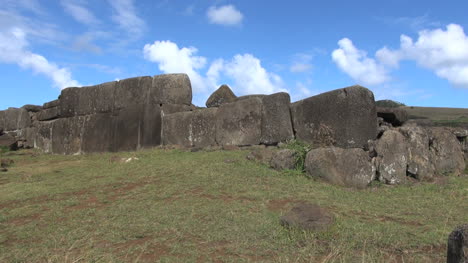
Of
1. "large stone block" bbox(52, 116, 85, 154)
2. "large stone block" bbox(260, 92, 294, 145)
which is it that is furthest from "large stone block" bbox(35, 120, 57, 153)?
"large stone block" bbox(260, 92, 294, 145)

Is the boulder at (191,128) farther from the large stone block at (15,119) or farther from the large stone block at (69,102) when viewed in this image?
the large stone block at (15,119)

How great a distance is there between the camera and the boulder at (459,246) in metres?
1.90

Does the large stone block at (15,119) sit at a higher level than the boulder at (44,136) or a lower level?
higher

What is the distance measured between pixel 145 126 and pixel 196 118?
1874 millimetres

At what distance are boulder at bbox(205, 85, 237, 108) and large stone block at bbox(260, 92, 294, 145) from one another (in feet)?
5.46

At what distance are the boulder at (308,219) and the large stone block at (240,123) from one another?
4.82 m

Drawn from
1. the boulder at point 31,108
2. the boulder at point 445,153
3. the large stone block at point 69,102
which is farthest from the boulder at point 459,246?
the boulder at point 31,108

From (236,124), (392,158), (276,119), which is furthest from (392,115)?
(236,124)

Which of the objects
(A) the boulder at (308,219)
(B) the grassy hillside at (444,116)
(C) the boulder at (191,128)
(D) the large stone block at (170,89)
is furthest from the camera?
(B) the grassy hillside at (444,116)

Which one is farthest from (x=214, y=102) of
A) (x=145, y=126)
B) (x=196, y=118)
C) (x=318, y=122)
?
(x=318, y=122)

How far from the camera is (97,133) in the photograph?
1215cm

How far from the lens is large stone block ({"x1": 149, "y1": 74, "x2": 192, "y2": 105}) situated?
34.6ft

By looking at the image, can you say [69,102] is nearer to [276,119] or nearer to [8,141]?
[8,141]

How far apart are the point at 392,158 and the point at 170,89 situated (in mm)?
6452
